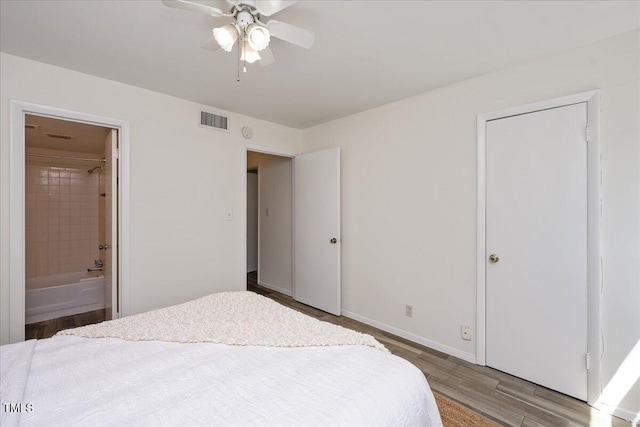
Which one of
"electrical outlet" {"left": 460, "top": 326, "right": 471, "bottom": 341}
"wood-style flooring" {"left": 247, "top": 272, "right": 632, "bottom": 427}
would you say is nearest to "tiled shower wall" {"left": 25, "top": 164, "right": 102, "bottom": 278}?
"wood-style flooring" {"left": 247, "top": 272, "right": 632, "bottom": 427}

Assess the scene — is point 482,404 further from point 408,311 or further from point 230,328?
point 230,328

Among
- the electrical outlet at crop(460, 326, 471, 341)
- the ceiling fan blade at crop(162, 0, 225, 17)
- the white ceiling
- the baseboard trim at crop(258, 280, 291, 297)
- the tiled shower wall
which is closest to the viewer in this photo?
the ceiling fan blade at crop(162, 0, 225, 17)

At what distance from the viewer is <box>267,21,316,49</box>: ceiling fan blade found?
142 centimetres

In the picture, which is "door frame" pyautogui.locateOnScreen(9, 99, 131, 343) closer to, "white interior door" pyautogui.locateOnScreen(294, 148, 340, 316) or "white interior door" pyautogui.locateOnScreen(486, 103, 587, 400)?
"white interior door" pyautogui.locateOnScreen(294, 148, 340, 316)

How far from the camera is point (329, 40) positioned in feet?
6.03

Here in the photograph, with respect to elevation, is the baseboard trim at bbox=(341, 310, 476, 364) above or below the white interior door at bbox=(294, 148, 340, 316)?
below

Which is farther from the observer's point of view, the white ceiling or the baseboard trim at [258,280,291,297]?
the baseboard trim at [258,280,291,297]

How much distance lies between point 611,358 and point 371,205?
6.96 ft

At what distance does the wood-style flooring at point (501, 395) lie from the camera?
1732 millimetres

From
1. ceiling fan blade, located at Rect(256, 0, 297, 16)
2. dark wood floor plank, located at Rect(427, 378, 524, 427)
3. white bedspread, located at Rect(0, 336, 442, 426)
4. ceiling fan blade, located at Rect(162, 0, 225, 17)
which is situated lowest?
dark wood floor plank, located at Rect(427, 378, 524, 427)

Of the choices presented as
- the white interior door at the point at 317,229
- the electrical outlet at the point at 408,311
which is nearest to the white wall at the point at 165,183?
the white interior door at the point at 317,229

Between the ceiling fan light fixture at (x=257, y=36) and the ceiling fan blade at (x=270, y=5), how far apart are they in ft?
0.28

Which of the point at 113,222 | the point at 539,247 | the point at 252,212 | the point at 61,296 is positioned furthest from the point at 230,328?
the point at 252,212

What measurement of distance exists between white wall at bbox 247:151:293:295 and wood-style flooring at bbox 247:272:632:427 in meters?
2.20
